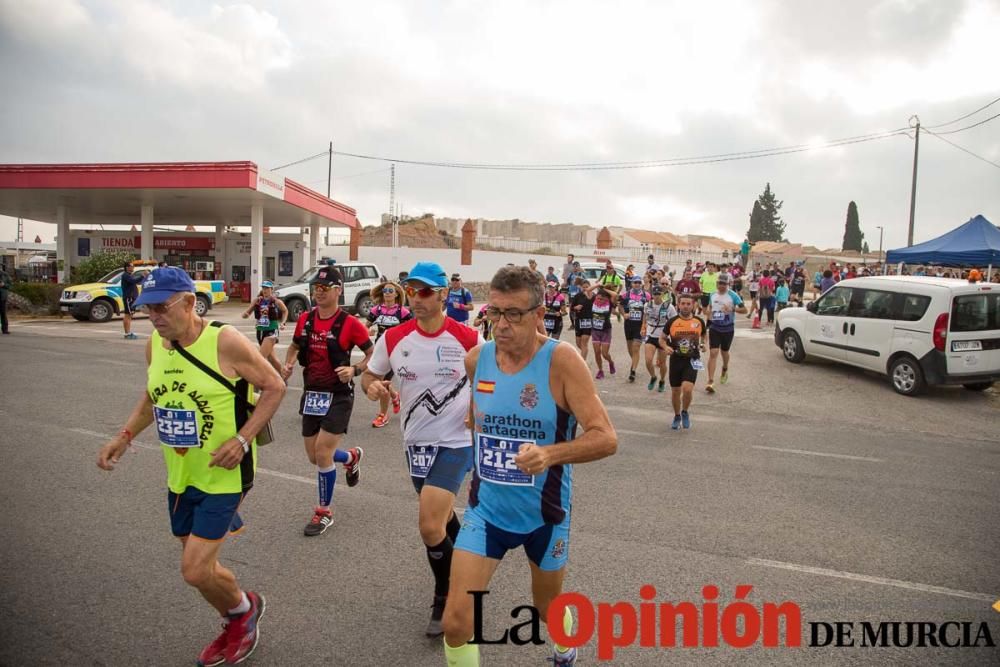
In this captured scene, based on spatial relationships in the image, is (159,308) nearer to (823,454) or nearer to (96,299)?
(823,454)

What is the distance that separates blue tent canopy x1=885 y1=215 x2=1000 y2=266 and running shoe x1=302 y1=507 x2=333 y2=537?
2033 cm

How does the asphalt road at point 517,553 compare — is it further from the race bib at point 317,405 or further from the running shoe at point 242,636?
the race bib at point 317,405

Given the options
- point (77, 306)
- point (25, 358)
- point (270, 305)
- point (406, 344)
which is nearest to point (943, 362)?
point (406, 344)

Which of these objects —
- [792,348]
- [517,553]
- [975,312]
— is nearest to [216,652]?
[517,553]

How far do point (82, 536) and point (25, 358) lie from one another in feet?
33.5

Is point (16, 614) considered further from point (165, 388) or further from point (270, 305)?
point (270, 305)

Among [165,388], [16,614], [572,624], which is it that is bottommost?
[16,614]

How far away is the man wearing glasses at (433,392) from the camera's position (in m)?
3.70

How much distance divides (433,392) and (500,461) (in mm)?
1211

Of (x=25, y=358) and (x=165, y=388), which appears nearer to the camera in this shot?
(x=165, y=388)

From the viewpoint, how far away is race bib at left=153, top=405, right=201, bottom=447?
3188mm

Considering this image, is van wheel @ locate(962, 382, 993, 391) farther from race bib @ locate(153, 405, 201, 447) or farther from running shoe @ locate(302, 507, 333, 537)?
race bib @ locate(153, 405, 201, 447)

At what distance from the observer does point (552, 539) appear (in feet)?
9.23

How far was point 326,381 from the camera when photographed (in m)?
5.33
